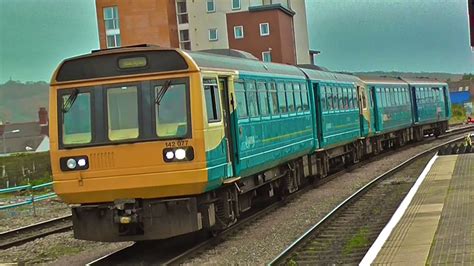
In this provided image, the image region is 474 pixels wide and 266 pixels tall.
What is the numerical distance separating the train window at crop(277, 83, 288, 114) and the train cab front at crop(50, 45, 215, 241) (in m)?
5.01

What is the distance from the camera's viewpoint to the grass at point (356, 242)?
33.7 feet

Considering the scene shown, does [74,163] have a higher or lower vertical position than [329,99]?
lower

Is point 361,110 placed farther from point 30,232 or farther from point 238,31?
point 238,31

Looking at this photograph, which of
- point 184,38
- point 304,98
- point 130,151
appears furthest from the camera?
point 184,38

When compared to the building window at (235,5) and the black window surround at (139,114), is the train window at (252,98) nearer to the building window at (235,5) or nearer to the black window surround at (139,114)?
the black window surround at (139,114)

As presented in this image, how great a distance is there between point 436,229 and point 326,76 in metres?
11.7

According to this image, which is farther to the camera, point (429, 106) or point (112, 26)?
point (112, 26)

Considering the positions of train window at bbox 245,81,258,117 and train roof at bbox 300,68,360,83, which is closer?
train window at bbox 245,81,258,117

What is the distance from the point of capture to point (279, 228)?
12844mm

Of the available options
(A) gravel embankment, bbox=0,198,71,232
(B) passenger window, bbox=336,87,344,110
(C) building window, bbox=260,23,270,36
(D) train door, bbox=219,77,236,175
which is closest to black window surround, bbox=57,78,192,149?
(D) train door, bbox=219,77,236,175

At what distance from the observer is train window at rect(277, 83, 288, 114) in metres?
15.0

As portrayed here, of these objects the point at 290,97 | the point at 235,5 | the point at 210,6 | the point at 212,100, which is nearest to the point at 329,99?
the point at 290,97

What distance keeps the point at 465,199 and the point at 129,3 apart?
51.3 m

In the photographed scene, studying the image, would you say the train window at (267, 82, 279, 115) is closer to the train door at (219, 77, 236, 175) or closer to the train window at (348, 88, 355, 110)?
the train door at (219, 77, 236, 175)
